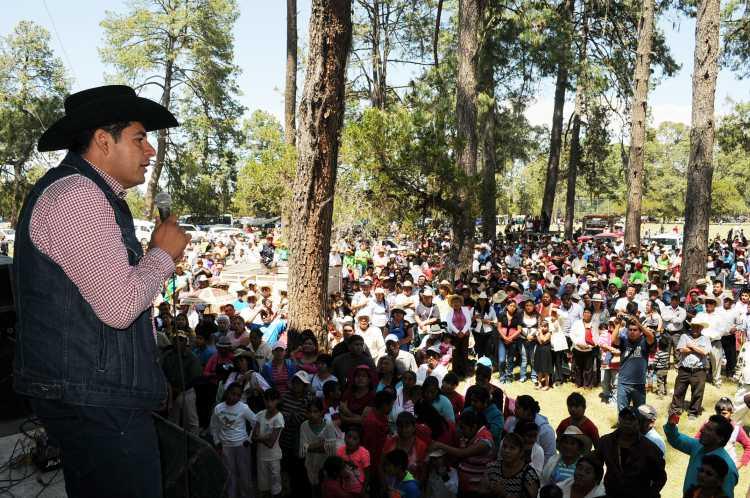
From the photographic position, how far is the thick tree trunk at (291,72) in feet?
50.1

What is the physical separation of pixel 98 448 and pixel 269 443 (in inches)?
166

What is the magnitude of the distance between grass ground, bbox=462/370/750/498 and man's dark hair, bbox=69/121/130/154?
6.33m

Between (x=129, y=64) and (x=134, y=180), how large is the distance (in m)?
28.5

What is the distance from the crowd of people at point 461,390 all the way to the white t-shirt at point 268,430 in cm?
1

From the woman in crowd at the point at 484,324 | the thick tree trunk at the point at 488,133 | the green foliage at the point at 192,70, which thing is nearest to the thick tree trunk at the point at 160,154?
the green foliage at the point at 192,70

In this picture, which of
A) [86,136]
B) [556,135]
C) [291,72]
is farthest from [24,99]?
[86,136]

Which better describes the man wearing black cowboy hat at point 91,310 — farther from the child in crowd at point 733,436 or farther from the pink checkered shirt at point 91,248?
the child in crowd at point 733,436

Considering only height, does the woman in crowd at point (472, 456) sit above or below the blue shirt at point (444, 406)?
below

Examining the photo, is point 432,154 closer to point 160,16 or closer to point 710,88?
point 710,88

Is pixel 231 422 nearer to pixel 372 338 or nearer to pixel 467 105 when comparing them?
pixel 372 338

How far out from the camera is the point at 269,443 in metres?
5.50

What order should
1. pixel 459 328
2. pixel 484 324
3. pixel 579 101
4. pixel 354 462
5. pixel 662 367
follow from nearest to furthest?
pixel 354 462 < pixel 662 367 < pixel 459 328 < pixel 484 324 < pixel 579 101

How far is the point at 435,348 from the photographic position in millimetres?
7891

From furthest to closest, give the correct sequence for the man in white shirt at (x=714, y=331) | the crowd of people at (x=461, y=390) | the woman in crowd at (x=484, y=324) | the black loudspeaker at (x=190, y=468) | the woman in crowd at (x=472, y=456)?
the woman in crowd at (x=484, y=324) → the man in white shirt at (x=714, y=331) → the woman in crowd at (x=472, y=456) → the crowd of people at (x=461, y=390) → the black loudspeaker at (x=190, y=468)
